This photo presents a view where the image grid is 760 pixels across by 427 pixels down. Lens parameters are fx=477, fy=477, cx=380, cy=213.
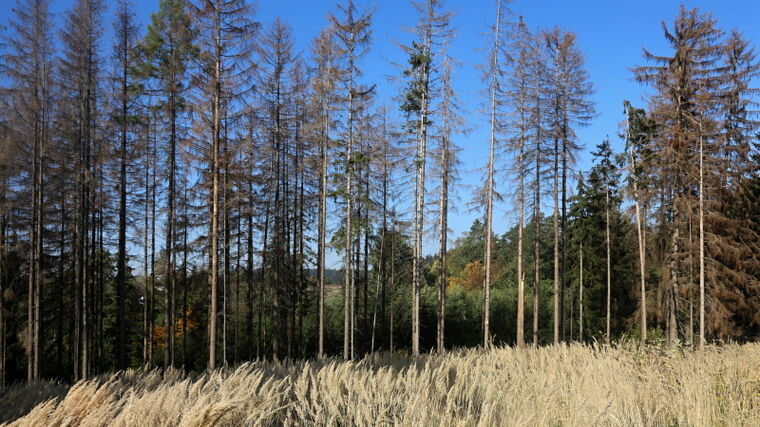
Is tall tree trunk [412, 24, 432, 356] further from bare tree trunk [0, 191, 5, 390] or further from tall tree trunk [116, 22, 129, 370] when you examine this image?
bare tree trunk [0, 191, 5, 390]

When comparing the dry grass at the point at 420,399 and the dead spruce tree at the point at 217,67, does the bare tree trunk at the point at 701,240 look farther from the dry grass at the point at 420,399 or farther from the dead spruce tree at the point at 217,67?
the dead spruce tree at the point at 217,67

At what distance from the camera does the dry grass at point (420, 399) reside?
10.9 feet

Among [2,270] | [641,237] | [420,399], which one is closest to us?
[420,399]

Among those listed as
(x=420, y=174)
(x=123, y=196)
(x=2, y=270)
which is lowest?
(x=2, y=270)

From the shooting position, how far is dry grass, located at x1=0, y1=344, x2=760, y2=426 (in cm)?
331

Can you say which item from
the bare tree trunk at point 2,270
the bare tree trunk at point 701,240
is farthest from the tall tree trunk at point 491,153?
the bare tree trunk at point 2,270

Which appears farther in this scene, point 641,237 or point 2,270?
point 641,237

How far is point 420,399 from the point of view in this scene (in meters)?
4.16

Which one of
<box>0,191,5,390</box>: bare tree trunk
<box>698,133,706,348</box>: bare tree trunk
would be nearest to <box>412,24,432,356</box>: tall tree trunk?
<box>698,133,706,348</box>: bare tree trunk

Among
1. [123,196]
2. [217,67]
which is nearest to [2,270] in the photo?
[123,196]

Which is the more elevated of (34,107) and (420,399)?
(34,107)

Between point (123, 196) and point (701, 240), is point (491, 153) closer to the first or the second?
point (701, 240)

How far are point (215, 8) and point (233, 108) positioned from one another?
9.89ft

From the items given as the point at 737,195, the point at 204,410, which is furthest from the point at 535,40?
the point at 204,410
